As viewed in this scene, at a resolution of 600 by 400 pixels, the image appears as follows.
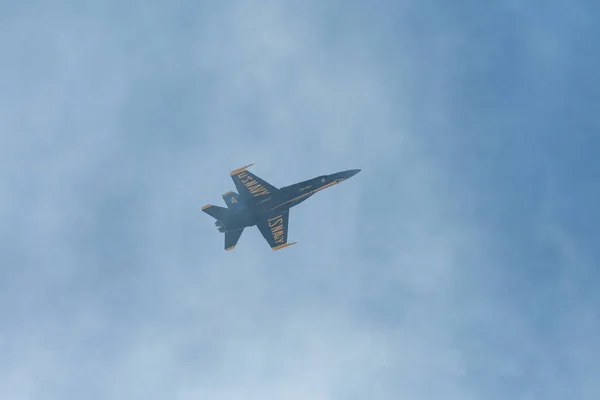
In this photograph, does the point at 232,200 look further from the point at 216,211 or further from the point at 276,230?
the point at 276,230

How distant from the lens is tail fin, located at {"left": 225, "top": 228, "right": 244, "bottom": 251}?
146m

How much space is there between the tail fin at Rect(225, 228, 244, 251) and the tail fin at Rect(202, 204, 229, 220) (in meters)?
5.97

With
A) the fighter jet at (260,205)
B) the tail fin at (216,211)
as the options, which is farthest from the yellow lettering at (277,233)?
the tail fin at (216,211)

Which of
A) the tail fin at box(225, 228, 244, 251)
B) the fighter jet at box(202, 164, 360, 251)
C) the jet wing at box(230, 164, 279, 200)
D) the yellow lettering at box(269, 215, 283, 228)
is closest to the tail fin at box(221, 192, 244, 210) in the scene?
the fighter jet at box(202, 164, 360, 251)

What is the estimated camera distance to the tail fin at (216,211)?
140875 mm

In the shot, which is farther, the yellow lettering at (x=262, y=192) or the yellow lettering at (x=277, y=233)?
the yellow lettering at (x=277, y=233)

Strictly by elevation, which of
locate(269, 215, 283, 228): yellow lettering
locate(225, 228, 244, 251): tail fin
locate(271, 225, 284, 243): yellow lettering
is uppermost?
locate(269, 215, 283, 228): yellow lettering

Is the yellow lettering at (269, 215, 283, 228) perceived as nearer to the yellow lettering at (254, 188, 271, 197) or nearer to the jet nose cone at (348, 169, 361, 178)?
the yellow lettering at (254, 188, 271, 197)

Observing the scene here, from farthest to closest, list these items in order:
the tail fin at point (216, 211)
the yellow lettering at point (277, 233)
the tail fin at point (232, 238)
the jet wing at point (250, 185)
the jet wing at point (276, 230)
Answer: the yellow lettering at point (277, 233)
the tail fin at point (232, 238)
the jet wing at point (276, 230)
the tail fin at point (216, 211)
the jet wing at point (250, 185)

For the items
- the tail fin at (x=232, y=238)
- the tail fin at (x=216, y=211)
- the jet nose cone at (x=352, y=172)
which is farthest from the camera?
the jet nose cone at (x=352, y=172)

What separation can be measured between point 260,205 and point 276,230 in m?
8.58

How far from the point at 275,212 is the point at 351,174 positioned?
20678 millimetres

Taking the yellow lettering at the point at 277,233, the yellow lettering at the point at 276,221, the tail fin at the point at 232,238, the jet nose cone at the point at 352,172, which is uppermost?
the jet nose cone at the point at 352,172

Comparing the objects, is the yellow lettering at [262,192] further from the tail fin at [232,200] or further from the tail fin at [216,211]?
the tail fin at [216,211]
